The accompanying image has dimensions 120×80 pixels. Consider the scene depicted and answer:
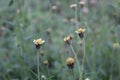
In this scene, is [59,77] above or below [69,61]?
below

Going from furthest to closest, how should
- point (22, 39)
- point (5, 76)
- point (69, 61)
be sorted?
point (5, 76), point (22, 39), point (69, 61)

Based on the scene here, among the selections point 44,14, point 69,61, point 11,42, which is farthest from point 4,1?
point 69,61

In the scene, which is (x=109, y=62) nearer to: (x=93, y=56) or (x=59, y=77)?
(x=93, y=56)

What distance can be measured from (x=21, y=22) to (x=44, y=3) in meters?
2.15

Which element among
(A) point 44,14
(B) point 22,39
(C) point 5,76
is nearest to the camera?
(B) point 22,39

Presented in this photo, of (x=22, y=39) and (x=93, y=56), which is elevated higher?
(x=22, y=39)

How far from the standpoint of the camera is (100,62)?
117 inches

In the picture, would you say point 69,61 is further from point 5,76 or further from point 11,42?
point 11,42

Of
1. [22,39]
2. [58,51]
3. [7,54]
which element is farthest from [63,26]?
[22,39]

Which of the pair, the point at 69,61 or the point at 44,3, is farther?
the point at 44,3

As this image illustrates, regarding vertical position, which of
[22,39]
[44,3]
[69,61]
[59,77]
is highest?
[69,61]

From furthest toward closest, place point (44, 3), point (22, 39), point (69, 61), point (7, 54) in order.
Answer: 1. point (44, 3)
2. point (7, 54)
3. point (22, 39)
4. point (69, 61)

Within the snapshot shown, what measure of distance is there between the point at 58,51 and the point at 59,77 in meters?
0.58

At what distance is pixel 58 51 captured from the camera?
3.16 metres
